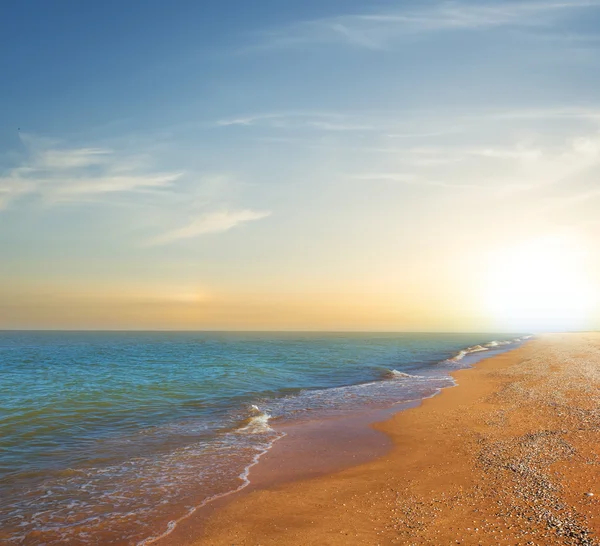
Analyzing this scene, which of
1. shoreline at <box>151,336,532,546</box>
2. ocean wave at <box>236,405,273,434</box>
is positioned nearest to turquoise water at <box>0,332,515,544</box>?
ocean wave at <box>236,405,273,434</box>

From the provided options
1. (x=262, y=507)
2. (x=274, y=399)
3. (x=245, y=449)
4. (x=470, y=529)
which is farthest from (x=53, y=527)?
(x=274, y=399)

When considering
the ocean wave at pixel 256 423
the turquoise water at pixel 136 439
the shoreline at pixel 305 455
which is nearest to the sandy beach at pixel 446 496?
the shoreline at pixel 305 455

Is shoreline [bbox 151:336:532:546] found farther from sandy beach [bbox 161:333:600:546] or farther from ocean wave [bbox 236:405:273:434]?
ocean wave [bbox 236:405:273:434]

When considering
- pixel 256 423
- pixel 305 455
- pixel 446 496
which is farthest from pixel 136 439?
pixel 446 496

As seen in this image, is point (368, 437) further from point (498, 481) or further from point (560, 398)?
point (560, 398)

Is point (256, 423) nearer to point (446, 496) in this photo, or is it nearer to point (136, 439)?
point (136, 439)

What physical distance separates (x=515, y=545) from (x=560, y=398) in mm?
18670

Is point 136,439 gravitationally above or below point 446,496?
below

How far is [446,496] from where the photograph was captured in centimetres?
1076

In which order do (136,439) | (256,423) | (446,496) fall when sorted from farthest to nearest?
(256,423) → (136,439) → (446,496)

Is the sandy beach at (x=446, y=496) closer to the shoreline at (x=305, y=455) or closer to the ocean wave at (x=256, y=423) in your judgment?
the shoreline at (x=305, y=455)

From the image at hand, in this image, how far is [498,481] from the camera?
11.5m

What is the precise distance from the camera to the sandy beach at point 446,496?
29.2 feet

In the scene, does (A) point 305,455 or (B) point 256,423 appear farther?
(B) point 256,423
